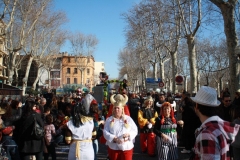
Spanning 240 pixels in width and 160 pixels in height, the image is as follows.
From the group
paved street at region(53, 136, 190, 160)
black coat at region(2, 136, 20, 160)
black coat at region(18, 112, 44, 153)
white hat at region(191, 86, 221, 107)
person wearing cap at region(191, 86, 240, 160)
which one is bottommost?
paved street at region(53, 136, 190, 160)

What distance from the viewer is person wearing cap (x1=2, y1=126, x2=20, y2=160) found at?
6090 mm

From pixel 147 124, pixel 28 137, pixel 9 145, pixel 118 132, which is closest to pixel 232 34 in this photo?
pixel 147 124

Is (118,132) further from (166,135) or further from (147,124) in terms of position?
(147,124)

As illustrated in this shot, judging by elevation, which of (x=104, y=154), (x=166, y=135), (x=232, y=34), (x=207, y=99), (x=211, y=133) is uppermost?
(x=232, y=34)

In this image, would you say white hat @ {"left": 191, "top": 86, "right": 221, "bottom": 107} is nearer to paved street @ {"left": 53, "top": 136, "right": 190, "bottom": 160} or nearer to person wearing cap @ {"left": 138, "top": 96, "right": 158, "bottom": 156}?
person wearing cap @ {"left": 138, "top": 96, "right": 158, "bottom": 156}

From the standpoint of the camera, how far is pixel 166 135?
559cm

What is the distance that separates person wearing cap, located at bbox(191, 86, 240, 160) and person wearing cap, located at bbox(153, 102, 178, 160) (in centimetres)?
290

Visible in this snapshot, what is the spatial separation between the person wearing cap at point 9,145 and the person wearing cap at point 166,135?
2.96 metres

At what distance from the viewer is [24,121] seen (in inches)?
220

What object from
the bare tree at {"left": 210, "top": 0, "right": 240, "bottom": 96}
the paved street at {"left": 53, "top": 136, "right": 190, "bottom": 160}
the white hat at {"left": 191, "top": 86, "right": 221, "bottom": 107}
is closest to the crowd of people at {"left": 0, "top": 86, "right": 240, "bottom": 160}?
the white hat at {"left": 191, "top": 86, "right": 221, "bottom": 107}

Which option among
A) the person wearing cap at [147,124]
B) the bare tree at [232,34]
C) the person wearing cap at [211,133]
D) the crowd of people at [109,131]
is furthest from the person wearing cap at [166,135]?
the bare tree at [232,34]

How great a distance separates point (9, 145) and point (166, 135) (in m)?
3.28

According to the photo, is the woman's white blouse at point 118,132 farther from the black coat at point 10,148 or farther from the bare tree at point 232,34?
the bare tree at point 232,34

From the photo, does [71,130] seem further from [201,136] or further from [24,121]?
[201,136]
